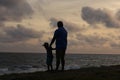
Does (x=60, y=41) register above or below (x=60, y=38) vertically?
below

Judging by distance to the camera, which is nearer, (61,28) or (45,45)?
(61,28)

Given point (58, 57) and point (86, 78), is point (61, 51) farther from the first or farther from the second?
point (86, 78)

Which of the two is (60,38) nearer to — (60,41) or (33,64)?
(60,41)

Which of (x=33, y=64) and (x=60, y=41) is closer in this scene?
(x=60, y=41)

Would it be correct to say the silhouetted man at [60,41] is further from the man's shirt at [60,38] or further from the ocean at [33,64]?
the ocean at [33,64]

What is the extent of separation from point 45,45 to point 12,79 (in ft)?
10.7

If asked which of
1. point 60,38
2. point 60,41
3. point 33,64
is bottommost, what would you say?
point 33,64

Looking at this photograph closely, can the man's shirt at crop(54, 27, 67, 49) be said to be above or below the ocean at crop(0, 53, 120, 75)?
above

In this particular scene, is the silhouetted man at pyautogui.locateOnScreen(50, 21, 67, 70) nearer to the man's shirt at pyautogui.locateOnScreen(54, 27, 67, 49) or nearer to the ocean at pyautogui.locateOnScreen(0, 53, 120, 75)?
the man's shirt at pyautogui.locateOnScreen(54, 27, 67, 49)

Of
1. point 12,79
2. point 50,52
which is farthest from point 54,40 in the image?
point 12,79

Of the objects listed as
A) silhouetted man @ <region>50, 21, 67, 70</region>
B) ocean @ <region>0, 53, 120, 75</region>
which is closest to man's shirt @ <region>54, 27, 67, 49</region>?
silhouetted man @ <region>50, 21, 67, 70</region>

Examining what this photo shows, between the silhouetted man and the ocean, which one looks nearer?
the silhouetted man

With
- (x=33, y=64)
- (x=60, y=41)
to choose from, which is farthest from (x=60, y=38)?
(x=33, y=64)

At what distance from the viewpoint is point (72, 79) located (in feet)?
43.5
